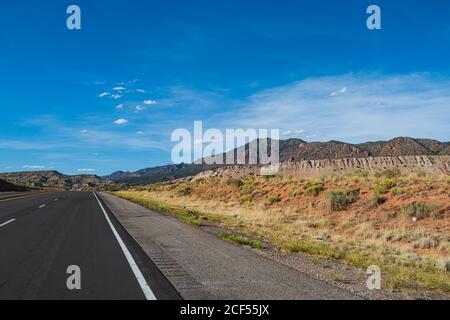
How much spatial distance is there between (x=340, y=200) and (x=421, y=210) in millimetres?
6119

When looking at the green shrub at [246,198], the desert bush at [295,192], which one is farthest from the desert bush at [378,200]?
the green shrub at [246,198]

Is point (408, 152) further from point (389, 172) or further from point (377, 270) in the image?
point (377, 270)

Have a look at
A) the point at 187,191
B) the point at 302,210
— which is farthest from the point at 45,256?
the point at 187,191

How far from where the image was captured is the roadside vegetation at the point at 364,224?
39.4 ft

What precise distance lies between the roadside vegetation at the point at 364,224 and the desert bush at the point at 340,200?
23mm

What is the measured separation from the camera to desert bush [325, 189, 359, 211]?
26250 millimetres

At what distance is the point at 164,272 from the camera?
866cm

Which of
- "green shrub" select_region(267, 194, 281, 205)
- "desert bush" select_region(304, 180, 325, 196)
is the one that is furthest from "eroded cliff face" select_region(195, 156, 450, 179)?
"desert bush" select_region(304, 180, 325, 196)

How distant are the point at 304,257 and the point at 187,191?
46.3m

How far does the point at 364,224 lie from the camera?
21.2 metres

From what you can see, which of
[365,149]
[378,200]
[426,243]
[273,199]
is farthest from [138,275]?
[365,149]
